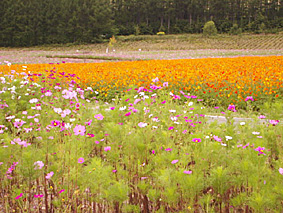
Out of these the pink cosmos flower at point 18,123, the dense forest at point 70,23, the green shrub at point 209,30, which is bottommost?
→ the pink cosmos flower at point 18,123

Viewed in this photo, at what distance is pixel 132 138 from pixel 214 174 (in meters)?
1.09

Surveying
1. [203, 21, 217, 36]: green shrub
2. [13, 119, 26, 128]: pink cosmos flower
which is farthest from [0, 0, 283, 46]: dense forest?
[13, 119, 26, 128]: pink cosmos flower

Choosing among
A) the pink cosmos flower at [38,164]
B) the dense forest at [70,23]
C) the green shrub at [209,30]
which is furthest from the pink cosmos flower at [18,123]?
the dense forest at [70,23]

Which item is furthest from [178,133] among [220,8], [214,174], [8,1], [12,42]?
[220,8]

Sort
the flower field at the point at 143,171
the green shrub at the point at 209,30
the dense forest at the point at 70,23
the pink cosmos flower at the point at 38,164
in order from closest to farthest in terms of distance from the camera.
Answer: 1. the flower field at the point at 143,171
2. the pink cosmos flower at the point at 38,164
3. the green shrub at the point at 209,30
4. the dense forest at the point at 70,23

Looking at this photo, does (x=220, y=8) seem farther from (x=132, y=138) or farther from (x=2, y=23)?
(x=132, y=138)

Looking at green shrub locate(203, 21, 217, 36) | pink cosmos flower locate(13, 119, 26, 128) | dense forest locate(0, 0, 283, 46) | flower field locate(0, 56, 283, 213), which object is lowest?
flower field locate(0, 56, 283, 213)

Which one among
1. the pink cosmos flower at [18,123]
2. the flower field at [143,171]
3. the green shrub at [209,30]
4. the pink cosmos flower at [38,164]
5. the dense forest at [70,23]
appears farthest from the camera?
the dense forest at [70,23]

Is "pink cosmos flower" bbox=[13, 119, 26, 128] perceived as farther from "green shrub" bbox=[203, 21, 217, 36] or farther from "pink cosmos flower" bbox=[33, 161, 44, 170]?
"green shrub" bbox=[203, 21, 217, 36]

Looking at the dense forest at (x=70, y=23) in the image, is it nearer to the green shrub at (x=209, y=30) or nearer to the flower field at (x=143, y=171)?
the green shrub at (x=209, y=30)

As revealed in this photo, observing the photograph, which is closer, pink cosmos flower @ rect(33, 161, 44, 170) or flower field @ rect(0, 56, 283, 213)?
flower field @ rect(0, 56, 283, 213)

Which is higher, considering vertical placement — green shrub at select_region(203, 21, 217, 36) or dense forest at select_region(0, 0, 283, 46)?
dense forest at select_region(0, 0, 283, 46)

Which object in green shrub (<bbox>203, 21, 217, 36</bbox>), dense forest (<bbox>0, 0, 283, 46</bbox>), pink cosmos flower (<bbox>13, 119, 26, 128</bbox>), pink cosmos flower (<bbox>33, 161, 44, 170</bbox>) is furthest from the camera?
dense forest (<bbox>0, 0, 283, 46</bbox>)

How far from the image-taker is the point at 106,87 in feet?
30.3
